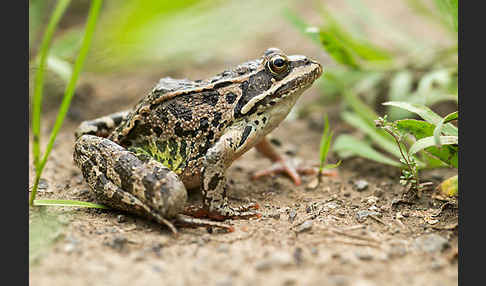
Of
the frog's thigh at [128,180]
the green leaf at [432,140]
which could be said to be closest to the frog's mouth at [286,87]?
the frog's thigh at [128,180]

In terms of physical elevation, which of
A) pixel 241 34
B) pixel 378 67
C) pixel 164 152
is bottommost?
pixel 164 152

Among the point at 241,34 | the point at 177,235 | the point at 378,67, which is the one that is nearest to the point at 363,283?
the point at 177,235

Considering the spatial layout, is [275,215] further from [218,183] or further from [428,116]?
[428,116]

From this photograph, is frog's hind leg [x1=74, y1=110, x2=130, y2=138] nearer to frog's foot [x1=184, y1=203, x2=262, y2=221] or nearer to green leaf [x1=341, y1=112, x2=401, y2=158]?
frog's foot [x1=184, y1=203, x2=262, y2=221]

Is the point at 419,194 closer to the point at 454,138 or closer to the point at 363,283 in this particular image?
the point at 454,138

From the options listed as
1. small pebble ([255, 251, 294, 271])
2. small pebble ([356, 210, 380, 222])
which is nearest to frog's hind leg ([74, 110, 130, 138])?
small pebble ([255, 251, 294, 271])

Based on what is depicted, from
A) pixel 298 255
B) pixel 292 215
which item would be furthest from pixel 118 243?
pixel 292 215
